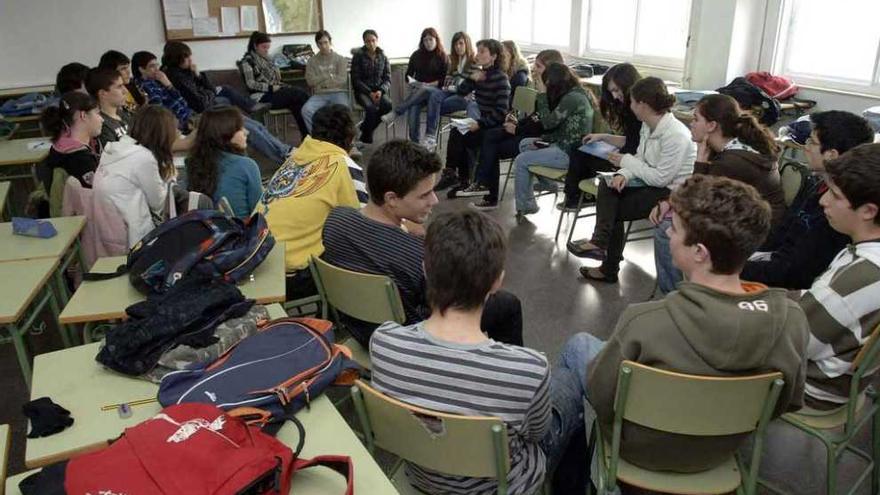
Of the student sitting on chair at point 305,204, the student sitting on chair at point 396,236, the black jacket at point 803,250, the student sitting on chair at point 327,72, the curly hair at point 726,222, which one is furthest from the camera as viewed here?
the student sitting on chair at point 327,72

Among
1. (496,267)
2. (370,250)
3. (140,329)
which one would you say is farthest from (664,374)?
(140,329)

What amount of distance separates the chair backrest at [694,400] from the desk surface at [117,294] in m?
1.15

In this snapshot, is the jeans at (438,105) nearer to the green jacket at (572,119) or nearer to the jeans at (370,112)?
the jeans at (370,112)

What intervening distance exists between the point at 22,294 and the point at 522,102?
166 inches

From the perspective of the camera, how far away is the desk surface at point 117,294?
6.59 feet

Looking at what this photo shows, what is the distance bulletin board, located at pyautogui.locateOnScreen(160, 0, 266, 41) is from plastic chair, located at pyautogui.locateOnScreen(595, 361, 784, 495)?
7273 millimetres

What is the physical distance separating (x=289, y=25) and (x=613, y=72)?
5.15 meters

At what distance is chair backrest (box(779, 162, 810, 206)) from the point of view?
2867mm

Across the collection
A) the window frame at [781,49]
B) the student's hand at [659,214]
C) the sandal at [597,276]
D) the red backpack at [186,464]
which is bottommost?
the sandal at [597,276]

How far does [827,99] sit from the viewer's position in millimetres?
4887

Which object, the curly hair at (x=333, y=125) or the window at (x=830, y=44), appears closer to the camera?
the curly hair at (x=333, y=125)

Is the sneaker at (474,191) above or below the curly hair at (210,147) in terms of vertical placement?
below

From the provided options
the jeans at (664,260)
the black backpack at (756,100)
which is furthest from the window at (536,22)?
the jeans at (664,260)

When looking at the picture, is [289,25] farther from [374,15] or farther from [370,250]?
[370,250]
